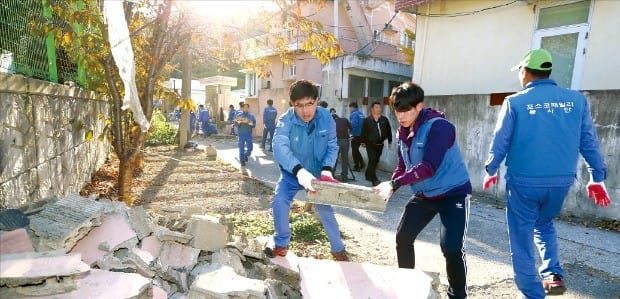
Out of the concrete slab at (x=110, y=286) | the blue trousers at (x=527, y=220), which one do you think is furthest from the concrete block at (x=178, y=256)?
the blue trousers at (x=527, y=220)

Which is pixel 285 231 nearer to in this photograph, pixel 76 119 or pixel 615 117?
pixel 76 119

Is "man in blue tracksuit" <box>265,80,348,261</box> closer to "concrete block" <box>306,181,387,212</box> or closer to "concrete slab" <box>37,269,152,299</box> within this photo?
"concrete block" <box>306,181,387,212</box>

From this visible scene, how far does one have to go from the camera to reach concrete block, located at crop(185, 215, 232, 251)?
10.2ft

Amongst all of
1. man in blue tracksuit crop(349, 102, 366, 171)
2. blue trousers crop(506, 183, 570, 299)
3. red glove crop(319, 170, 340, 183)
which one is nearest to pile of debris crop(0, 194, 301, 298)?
red glove crop(319, 170, 340, 183)

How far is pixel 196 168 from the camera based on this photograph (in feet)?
30.1

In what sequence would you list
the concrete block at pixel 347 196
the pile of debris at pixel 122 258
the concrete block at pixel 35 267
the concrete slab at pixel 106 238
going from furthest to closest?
the concrete block at pixel 347 196
the concrete slab at pixel 106 238
the pile of debris at pixel 122 258
the concrete block at pixel 35 267

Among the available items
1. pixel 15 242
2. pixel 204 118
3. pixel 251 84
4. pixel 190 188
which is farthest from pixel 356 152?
pixel 251 84

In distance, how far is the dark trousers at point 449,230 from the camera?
256cm

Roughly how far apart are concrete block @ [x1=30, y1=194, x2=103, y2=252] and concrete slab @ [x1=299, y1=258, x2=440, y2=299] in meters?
1.61

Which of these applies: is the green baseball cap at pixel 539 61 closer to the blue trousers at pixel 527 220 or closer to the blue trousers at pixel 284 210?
the blue trousers at pixel 527 220

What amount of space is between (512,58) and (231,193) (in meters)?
6.85

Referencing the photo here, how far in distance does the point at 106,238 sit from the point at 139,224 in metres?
0.28

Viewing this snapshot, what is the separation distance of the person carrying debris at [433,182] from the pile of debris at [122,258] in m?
1.07

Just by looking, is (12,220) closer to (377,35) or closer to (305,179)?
(305,179)
